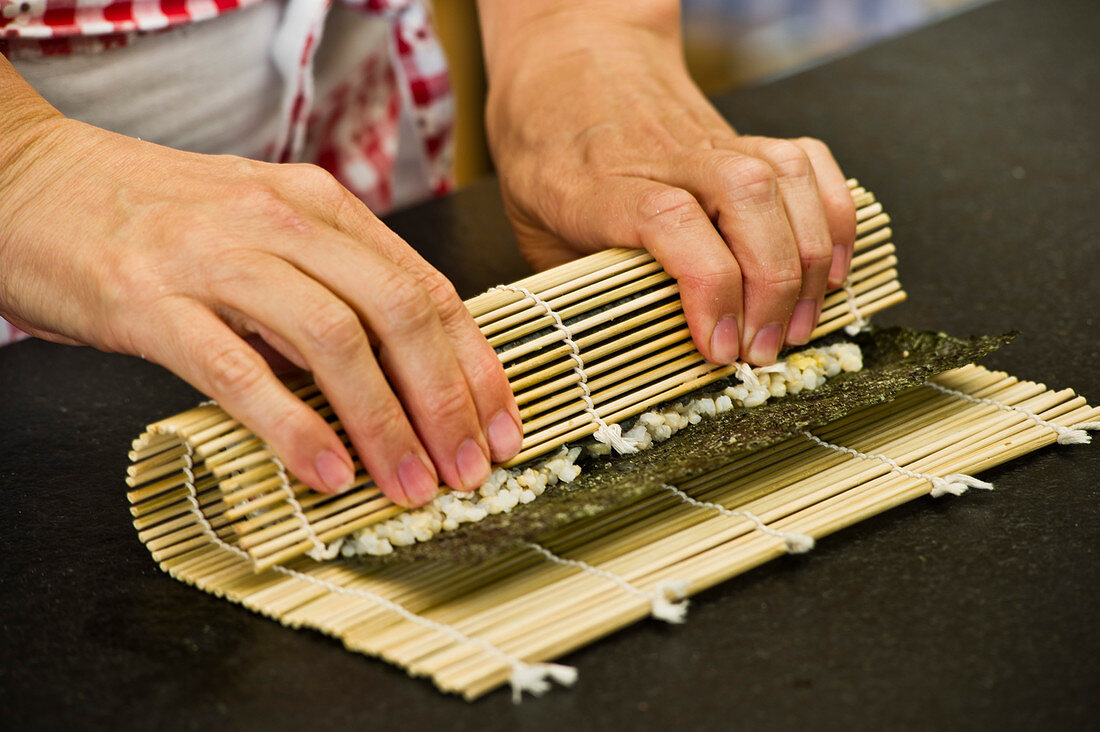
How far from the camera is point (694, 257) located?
1.03m

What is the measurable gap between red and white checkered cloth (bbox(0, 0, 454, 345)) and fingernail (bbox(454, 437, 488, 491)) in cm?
79

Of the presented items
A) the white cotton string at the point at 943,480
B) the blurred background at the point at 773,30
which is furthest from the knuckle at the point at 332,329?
the blurred background at the point at 773,30

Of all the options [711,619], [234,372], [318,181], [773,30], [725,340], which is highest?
[318,181]

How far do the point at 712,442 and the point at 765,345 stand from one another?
146mm

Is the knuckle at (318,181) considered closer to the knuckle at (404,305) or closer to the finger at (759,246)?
the knuckle at (404,305)

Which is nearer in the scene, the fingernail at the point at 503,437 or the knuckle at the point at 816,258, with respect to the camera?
the fingernail at the point at 503,437

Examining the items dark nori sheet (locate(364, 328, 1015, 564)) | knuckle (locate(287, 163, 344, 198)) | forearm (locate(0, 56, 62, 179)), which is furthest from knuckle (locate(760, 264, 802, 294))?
forearm (locate(0, 56, 62, 179))

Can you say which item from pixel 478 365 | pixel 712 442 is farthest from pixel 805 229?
pixel 478 365

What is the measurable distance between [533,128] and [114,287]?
654 millimetres

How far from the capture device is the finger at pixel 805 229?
1.07 m

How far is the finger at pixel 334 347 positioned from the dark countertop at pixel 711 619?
16cm

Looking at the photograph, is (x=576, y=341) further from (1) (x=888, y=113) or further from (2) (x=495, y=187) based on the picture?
(1) (x=888, y=113)

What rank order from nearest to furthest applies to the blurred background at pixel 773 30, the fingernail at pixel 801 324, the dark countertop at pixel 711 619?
the dark countertop at pixel 711 619
the fingernail at pixel 801 324
the blurred background at pixel 773 30

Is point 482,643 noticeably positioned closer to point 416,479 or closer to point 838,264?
point 416,479
